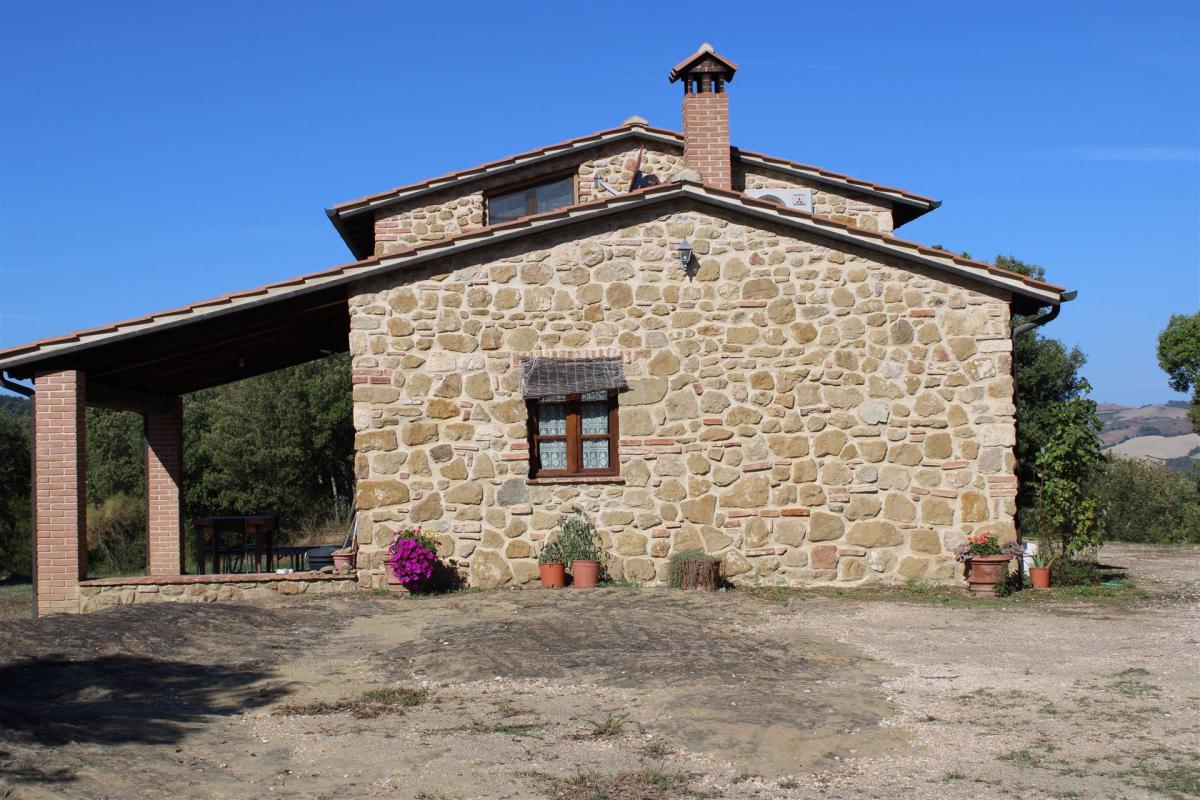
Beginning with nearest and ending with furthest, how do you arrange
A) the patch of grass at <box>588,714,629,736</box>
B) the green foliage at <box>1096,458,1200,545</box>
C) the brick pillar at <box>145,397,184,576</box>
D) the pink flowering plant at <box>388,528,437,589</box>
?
the patch of grass at <box>588,714,629,736</box> < the pink flowering plant at <box>388,528,437,589</box> < the brick pillar at <box>145,397,184,576</box> < the green foliage at <box>1096,458,1200,545</box>

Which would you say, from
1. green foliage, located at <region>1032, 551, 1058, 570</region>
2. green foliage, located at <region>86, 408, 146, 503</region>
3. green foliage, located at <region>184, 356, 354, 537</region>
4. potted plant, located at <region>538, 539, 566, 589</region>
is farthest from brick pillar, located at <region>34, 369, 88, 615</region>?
green foliage, located at <region>86, 408, 146, 503</region>

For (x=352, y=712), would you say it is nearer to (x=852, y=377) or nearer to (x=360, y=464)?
(x=360, y=464)

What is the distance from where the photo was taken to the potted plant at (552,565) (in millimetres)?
12320

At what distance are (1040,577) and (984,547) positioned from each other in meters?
0.96

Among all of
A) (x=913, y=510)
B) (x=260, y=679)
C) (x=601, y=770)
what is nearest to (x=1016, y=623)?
(x=913, y=510)

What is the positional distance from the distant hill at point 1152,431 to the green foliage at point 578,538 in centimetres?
6042

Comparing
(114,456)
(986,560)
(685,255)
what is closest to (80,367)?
(685,255)

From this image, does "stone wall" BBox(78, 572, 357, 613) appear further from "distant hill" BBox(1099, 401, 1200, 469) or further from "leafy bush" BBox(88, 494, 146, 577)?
"distant hill" BBox(1099, 401, 1200, 469)

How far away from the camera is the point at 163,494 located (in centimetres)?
1605

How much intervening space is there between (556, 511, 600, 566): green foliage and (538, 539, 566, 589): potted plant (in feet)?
0.18

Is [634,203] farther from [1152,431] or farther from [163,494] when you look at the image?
[1152,431]

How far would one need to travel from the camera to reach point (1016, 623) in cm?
1038

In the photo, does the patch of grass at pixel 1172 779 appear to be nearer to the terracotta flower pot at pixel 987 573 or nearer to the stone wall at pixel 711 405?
the terracotta flower pot at pixel 987 573

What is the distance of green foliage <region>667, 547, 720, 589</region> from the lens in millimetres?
12180
